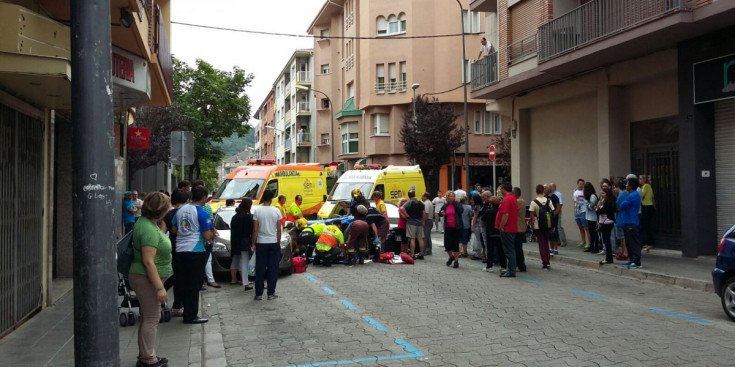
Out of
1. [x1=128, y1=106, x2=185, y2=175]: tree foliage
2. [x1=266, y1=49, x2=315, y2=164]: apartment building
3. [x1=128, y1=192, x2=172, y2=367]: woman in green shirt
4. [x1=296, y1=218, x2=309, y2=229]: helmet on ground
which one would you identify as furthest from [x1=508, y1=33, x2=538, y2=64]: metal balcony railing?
[x1=266, y1=49, x2=315, y2=164]: apartment building

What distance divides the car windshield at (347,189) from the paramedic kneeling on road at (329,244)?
21.7 feet

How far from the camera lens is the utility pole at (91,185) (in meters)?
4.13

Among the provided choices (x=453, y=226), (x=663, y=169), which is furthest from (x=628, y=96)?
(x=453, y=226)

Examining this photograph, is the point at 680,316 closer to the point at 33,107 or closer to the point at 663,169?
the point at 33,107

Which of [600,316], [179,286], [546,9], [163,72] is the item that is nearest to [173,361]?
[179,286]

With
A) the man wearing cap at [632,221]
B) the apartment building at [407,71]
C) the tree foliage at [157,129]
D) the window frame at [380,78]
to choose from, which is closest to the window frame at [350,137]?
the apartment building at [407,71]

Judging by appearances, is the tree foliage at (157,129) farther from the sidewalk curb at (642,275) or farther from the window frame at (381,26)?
the sidewalk curb at (642,275)

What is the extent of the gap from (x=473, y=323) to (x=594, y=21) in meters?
11.4

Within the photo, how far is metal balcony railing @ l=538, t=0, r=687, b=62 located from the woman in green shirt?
11868 mm

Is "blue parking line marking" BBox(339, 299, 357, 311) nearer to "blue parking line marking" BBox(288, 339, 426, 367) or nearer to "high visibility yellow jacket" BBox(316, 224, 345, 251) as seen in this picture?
"blue parking line marking" BBox(288, 339, 426, 367)

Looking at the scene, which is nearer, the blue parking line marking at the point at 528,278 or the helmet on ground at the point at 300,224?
the blue parking line marking at the point at 528,278

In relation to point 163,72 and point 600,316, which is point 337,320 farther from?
point 163,72

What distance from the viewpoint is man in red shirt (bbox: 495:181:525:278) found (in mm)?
12453

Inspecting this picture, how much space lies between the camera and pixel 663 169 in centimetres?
1689
